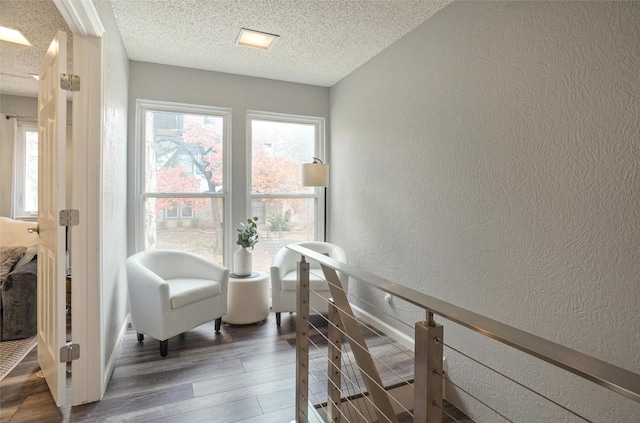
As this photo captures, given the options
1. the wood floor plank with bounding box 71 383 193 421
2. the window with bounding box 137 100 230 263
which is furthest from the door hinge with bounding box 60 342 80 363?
the window with bounding box 137 100 230 263

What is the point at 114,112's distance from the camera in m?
2.48

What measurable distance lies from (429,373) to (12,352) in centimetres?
325

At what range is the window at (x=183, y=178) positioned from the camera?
3393 mm

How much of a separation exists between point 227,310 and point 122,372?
937mm

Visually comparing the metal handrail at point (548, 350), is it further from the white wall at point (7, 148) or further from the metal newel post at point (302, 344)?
the white wall at point (7, 148)

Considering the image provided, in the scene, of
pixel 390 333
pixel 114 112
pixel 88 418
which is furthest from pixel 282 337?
pixel 114 112

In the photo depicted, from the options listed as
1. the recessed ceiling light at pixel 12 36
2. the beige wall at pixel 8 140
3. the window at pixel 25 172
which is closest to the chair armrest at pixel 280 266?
the recessed ceiling light at pixel 12 36

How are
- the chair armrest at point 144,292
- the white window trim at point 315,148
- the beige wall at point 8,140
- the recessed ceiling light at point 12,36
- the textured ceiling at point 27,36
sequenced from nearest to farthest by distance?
the textured ceiling at point 27,36
the chair armrest at point 144,292
the recessed ceiling light at point 12,36
the white window trim at point 315,148
the beige wall at point 8,140

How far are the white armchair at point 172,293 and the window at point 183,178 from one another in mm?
407

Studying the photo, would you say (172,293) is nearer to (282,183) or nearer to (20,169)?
(282,183)

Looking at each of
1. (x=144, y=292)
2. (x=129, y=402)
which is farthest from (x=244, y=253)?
(x=129, y=402)

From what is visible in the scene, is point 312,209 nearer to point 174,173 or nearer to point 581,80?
point 174,173

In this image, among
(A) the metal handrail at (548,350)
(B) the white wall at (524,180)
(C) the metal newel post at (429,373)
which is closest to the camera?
(A) the metal handrail at (548,350)

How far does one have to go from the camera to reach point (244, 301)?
10.3 ft
